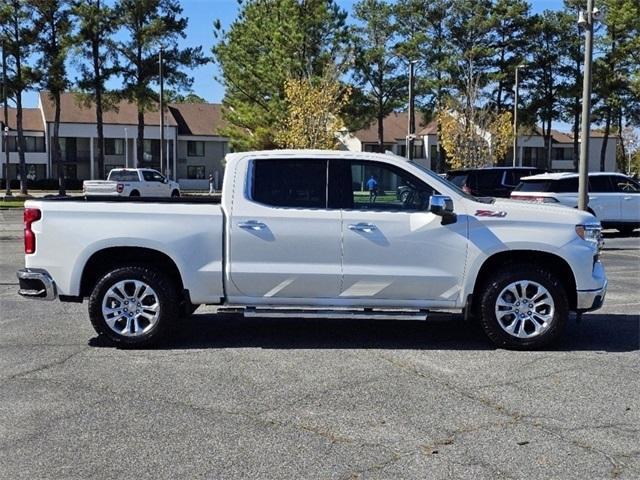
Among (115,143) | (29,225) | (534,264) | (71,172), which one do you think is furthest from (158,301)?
(71,172)

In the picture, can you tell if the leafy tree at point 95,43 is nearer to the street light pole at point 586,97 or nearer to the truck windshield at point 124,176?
the truck windshield at point 124,176

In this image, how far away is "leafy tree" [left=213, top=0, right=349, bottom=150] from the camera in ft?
138

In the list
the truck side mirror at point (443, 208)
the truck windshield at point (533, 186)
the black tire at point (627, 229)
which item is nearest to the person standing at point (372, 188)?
the truck side mirror at point (443, 208)

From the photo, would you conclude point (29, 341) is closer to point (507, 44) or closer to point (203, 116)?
point (507, 44)

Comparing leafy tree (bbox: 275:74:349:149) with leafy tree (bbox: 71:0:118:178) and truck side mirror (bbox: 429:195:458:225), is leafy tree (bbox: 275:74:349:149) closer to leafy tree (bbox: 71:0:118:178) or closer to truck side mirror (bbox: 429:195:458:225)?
leafy tree (bbox: 71:0:118:178)

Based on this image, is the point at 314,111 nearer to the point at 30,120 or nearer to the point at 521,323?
the point at 521,323

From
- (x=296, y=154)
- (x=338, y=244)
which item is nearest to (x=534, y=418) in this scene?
(x=338, y=244)

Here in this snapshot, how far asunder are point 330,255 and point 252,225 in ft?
2.60

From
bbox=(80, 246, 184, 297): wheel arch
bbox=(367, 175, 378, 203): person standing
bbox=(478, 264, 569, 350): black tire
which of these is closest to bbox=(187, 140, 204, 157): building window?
bbox=(80, 246, 184, 297): wheel arch

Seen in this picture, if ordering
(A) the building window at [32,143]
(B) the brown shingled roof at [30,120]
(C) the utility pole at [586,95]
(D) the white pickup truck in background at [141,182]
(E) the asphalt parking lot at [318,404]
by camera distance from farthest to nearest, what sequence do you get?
1. (B) the brown shingled roof at [30,120]
2. (A) the building window at [32,143]
3. (D) the white pickup truck in background at [141,182]
4. (C) the utility pole at [586,95]
5. (E) the asphalt parking lot at [318,404]

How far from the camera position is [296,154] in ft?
24.8

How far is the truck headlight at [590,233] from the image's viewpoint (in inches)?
287

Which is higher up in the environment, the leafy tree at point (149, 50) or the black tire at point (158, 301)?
the leafy tree at point (149, 50)

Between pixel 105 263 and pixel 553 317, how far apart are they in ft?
14.4
